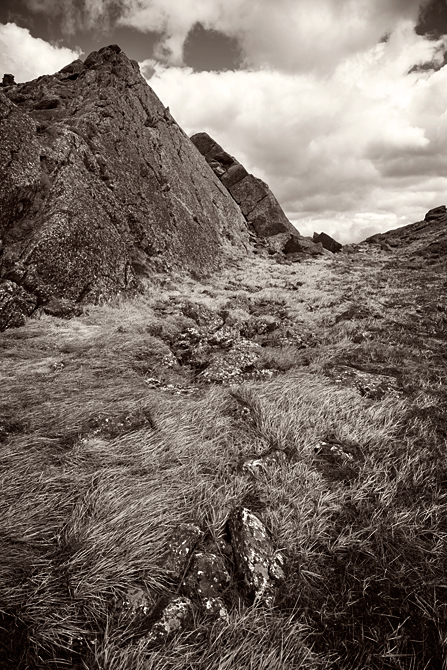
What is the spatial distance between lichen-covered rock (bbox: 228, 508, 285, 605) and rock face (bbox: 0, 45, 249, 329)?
35.6ft

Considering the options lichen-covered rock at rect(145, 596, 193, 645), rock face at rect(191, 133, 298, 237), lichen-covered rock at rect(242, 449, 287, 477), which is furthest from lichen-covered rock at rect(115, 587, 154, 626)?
rock face at rect(191, 133, 298, 237)

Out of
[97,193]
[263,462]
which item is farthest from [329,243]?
[263,462]

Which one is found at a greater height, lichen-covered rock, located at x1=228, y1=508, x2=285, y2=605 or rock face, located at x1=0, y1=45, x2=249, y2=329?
rock face, located at x1=0, y1=45, x2=249, y2=329

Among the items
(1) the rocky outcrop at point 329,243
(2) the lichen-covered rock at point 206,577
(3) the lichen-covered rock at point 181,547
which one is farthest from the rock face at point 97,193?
(1) the rocky outcrop at point 329,243

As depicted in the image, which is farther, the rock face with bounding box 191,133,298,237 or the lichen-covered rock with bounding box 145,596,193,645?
the rock face with bounding box 191,133,298,237

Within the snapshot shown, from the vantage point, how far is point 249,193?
47.6 meters

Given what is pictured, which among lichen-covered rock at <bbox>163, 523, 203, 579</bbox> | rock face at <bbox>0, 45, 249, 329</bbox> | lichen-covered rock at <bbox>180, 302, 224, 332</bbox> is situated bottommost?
lichen-covered rock at <bbox>163, 523, 203, 579</bbox>

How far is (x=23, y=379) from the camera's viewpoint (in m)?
6.92

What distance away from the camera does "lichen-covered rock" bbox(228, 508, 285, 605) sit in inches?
115

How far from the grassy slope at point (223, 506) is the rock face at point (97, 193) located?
293 inches

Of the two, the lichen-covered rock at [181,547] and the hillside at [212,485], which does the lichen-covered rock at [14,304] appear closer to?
the hillside at [212,485]

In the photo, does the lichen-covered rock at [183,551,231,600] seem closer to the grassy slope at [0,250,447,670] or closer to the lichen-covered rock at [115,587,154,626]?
the grassy slope at [0,250,447,670]

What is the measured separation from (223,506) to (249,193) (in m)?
49.8

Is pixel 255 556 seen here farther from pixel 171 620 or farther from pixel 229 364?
pixel 229 364
